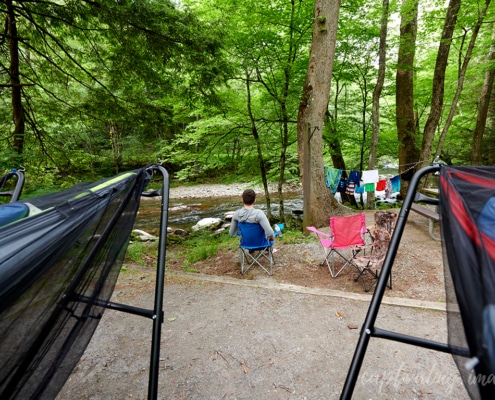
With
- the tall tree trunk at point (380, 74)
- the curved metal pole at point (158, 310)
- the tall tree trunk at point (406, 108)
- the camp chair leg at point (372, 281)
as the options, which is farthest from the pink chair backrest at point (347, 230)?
the tall tree trunk at point (406, 108)

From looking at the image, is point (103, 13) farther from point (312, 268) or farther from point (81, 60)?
point (312, 268)

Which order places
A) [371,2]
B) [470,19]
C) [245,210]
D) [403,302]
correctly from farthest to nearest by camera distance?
[371,2] → [470,19] → [245,210] → [403,302]

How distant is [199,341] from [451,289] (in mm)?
2106

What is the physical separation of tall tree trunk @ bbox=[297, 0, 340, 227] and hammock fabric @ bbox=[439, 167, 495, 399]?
4479mm

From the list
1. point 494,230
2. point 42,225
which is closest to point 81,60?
point 42,225

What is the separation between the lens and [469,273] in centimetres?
84

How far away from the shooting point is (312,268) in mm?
4117

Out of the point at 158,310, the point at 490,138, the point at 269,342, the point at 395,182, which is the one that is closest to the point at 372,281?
the point at 269,342

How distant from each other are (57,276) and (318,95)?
18.8 ft

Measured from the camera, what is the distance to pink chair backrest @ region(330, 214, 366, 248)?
3820mm

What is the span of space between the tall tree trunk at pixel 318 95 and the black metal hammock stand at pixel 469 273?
446 centimetres

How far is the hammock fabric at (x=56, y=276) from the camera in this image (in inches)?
34.2

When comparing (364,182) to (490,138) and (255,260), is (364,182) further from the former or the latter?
(490,138)

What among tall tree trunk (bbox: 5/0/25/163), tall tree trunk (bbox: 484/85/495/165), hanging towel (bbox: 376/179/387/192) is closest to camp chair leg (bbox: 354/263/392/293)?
hanging towel (bbox: 376/179/387/192)
